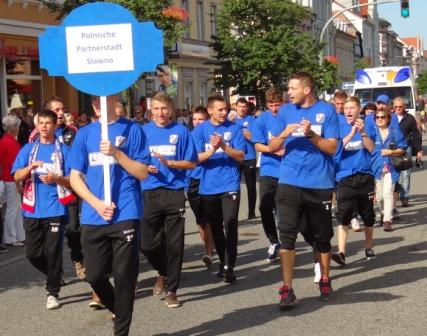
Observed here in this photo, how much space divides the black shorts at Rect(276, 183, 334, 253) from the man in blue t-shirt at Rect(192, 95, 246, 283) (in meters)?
1.19

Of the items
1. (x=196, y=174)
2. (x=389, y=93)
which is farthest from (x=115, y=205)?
(x=389, y=93)

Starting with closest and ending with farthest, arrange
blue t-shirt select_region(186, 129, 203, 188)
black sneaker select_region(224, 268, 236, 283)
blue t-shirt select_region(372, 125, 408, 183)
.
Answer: black sneaker select_region(224, 268, 236, 283), blue t-shirt select_region(186, 129, 203, 188), blue t-shirt select_region(372, 125, 408, 183)

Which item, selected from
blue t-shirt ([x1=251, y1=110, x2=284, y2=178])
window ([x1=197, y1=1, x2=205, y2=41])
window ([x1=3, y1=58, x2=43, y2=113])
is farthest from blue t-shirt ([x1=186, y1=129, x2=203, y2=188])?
window ([x1=197, y1=1, x2=205, y2=41])

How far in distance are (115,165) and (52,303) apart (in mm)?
2289

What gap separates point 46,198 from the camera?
25.5 ft

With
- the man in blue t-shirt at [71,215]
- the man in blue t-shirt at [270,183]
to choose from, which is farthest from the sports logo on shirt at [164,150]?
the man in blue t-shirt at [270,183]

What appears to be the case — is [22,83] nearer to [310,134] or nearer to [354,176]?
[354,176]

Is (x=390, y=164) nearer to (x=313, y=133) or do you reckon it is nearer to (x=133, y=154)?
(x=313, y=133)

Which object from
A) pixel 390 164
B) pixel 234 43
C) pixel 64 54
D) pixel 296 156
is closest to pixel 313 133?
pixel 296 156

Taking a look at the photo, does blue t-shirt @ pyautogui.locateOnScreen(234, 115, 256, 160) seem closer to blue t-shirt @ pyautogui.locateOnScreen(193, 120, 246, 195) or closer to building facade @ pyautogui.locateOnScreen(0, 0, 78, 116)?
blue t-shirt @ pyautogui.locateOnScreen(193, 120, 246, 195)

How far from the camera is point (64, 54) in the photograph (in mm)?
6121

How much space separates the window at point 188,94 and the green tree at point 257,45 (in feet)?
24.6

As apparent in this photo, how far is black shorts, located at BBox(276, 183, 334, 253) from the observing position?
734 cm

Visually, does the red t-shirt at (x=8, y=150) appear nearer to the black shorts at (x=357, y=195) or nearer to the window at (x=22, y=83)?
the black shorts at (x=357, y=195)
